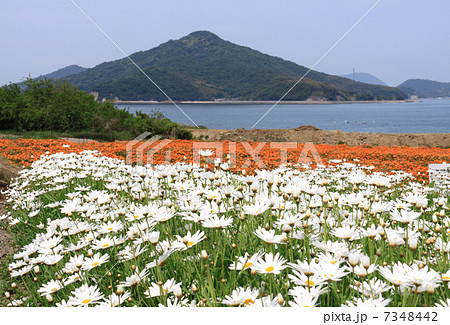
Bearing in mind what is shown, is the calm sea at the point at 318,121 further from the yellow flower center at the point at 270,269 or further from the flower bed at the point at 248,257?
the yellow flower center at the point at 270,269

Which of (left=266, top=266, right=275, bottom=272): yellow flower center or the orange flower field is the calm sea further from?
(left=266, top=266, right=275, bottom=272): yellow flower center

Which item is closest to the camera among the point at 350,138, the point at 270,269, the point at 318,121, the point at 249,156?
the point at 270,269

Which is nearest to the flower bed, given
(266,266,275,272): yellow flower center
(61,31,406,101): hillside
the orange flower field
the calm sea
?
(266,266,275,272): yellow flower center

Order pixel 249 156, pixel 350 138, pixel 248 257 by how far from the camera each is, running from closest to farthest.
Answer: pixel 248 257 < pixel 249 156 < pixel 350 138

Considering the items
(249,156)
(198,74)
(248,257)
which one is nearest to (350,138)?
(249,156)

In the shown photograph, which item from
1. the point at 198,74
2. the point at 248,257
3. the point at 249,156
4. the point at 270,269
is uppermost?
the point at 198,74

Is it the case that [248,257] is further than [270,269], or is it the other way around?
[248,257]

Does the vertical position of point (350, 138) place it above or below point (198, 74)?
below

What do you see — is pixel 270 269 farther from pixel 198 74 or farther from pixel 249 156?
pixel 198 74

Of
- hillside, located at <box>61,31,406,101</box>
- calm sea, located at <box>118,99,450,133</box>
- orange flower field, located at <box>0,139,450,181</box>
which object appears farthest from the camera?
hillside, located at <box>61,31,406,101</box>
